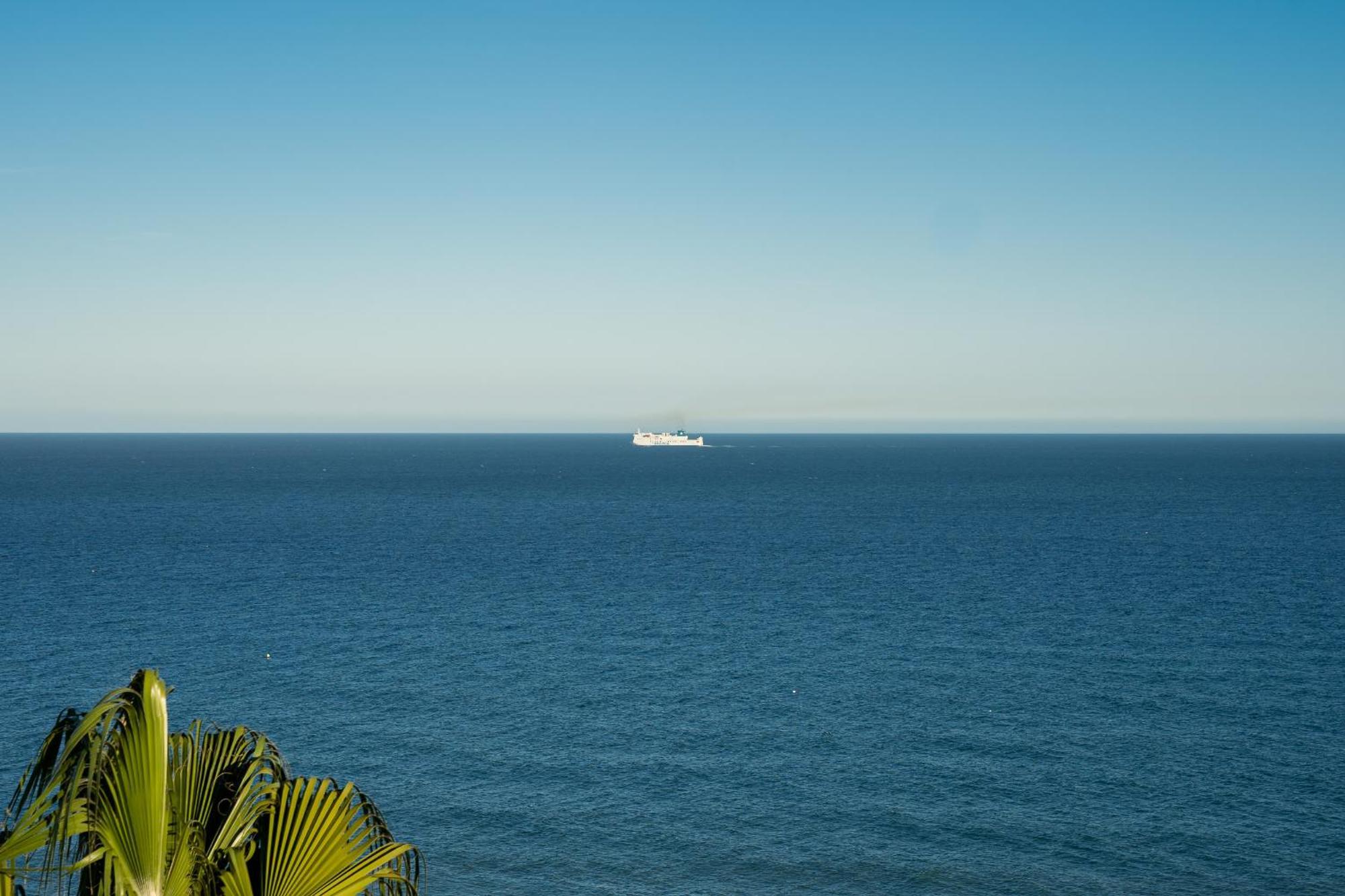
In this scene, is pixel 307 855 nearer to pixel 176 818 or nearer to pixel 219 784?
pixel 176 818

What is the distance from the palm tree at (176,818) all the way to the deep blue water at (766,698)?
34537 millimetres

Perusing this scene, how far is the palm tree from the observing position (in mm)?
6910

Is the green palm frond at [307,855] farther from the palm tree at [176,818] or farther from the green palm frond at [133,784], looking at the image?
the green palm frond at [133,784]

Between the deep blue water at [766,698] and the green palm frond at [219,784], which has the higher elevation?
the green palm frond at [219,784]

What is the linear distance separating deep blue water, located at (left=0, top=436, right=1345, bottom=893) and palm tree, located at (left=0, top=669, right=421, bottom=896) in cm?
3454

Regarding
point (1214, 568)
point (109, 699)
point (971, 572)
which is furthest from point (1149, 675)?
point (109, 699)

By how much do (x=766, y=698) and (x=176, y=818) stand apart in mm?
57151

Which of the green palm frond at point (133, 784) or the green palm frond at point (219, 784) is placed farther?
the green palm frond at point (219, 784)

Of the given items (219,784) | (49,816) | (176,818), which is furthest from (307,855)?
(49,816)

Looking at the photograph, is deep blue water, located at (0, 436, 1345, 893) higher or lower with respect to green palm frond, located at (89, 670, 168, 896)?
lower

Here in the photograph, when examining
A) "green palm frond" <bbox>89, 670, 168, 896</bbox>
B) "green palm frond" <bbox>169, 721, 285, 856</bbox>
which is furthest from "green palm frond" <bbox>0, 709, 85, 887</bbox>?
"green palm frond" <bbox>169, 721, 285, 856</bbox>

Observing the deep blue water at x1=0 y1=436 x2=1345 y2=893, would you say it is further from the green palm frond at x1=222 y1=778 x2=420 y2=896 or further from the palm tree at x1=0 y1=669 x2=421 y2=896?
the green palm frond at x1=222 y1=778 x2=420 y2=896

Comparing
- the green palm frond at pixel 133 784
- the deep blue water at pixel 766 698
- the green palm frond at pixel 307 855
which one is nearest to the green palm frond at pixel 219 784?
the green palm frond at pixel 307 855

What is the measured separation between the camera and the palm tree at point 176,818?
6910mm
